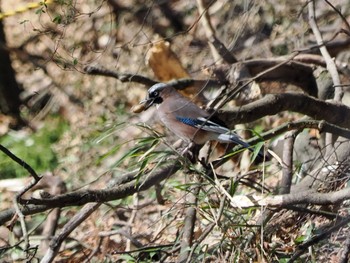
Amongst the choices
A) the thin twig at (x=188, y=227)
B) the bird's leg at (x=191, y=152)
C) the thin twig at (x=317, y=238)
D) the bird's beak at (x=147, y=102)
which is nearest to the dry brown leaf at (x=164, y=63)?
the bird's beak at (x=147, y=102)

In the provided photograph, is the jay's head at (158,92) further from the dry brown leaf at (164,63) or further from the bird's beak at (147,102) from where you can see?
the dry brown leaf at (164,63)

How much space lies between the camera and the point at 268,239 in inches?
171

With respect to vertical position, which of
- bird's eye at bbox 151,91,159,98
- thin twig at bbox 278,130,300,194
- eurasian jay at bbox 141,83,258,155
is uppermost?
→ bird's eye at bbox 151,91,159,98

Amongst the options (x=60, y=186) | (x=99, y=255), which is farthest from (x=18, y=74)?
(x=99, y=255)

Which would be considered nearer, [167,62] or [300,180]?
[300,180]

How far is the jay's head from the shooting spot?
6.02 metres

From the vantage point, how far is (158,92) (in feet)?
19.9

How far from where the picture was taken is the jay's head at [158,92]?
6.02 meters

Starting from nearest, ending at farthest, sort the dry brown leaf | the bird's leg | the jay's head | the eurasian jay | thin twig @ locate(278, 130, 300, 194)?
thin twig @ locate(278, 130, 300, 194)
the bird's leg
the eurasian jay
the jay's head
the dry brown leaf

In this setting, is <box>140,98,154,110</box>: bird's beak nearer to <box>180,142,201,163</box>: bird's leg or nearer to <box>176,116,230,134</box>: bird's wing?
<box>176,116,230,134</box>: bird's wing

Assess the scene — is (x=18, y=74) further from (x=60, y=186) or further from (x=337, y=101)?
(x=337, y=101)

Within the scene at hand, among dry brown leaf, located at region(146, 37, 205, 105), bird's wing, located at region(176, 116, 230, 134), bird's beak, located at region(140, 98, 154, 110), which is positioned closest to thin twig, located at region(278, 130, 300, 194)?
bird's wing, located at region(176, 116, 230, 134)

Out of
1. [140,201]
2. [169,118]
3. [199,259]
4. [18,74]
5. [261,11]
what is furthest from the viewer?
[18,74]

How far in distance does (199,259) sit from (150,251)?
0.46m
